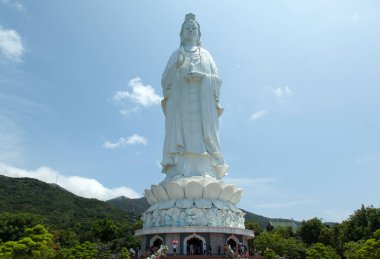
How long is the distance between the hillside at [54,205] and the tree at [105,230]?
4.75 m

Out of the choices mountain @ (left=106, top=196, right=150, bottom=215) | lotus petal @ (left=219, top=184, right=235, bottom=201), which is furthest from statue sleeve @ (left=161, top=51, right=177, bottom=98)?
mountain @ (left=106, top=196, right=150, bottom=215)

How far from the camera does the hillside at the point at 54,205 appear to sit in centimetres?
4397

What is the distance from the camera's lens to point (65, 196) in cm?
5341

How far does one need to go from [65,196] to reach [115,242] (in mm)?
21276

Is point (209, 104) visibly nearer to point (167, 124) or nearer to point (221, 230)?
point (167, 124)

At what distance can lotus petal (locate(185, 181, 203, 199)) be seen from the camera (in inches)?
689

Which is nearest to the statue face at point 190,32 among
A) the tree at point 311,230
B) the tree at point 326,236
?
the tree at point 326,236

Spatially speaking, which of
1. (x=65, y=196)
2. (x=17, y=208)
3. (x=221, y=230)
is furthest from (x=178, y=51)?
(x=65, y=196)

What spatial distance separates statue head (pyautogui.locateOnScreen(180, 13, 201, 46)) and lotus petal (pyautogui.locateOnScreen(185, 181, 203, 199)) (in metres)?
7.94

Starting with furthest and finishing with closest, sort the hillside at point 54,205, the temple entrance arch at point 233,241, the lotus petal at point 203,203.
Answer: the hillside at point 54,205 < the temple entrance arch at point 233,241 < the lotus petal at point 203,203

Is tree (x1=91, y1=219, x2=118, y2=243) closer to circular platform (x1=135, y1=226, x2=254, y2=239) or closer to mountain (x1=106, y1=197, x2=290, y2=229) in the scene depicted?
circular platform (x1=135, y1=226, x2=254, y2=239)

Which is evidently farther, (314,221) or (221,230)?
(314,221)

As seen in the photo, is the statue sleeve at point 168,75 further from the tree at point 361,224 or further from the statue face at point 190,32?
the tree at point 361,224

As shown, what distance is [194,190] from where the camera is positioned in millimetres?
17594
